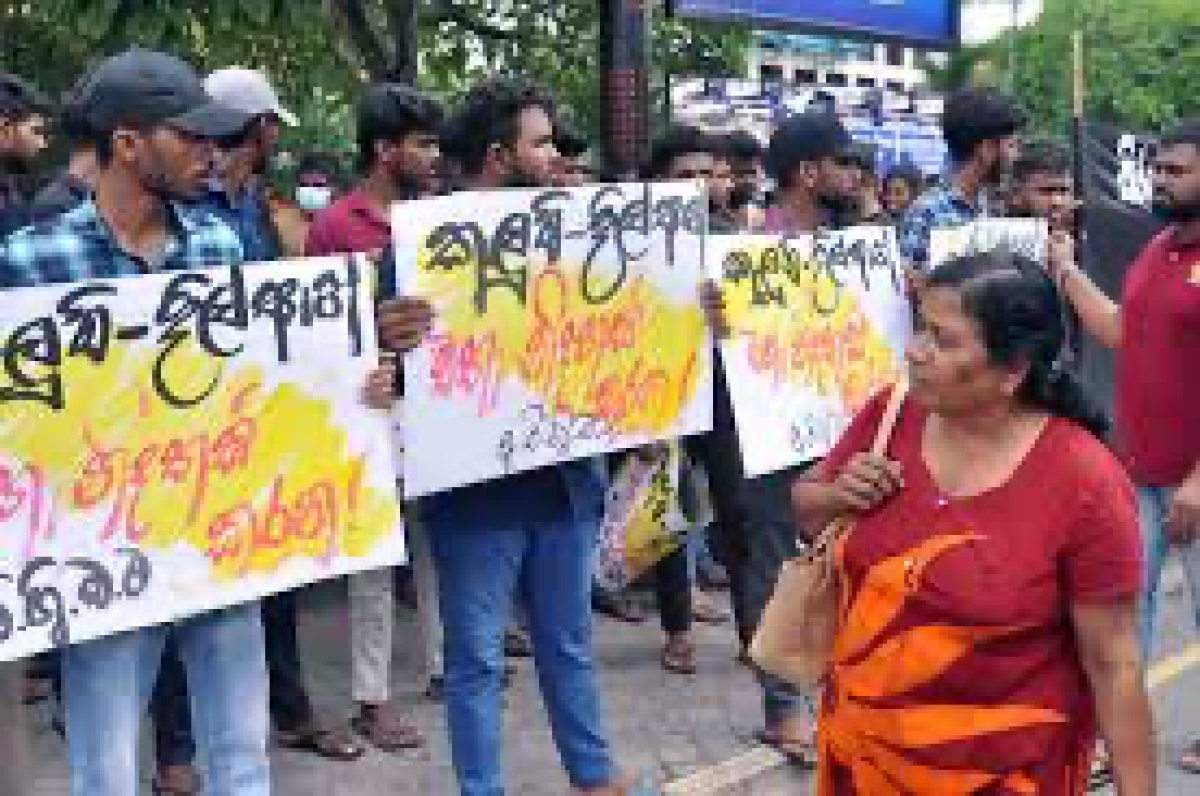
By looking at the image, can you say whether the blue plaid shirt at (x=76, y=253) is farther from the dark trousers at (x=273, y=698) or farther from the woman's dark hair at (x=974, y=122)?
the woman's dark hair at (x=974, y=122)

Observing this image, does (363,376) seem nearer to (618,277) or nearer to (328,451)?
(328,451)

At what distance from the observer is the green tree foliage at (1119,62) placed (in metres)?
52.2

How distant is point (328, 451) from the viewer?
371cm

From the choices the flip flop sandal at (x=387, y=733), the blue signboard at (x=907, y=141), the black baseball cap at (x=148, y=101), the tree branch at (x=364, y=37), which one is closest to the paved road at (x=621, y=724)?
the flip flop sandal at (x=387, y=733)

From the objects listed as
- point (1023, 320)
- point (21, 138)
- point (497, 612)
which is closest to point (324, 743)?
point (497, 612)

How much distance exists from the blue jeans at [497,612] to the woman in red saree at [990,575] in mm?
1456

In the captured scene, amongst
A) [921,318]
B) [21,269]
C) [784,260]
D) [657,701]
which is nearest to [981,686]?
[921,318]

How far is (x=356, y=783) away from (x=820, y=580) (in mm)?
2345

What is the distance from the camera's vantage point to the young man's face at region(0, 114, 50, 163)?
507cm

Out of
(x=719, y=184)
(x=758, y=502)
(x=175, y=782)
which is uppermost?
(x=719, y=184)

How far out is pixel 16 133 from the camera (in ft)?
16.7

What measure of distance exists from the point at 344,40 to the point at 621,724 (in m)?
6.58

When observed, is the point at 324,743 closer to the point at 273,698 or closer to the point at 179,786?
the point at 273,698

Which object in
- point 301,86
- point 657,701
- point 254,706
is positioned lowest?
point 657,701
